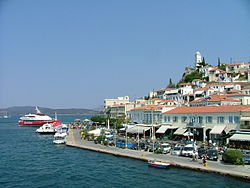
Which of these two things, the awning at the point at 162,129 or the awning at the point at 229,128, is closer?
the awning at the point at 229,128

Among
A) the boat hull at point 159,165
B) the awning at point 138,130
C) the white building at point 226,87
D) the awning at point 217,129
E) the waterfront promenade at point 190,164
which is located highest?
the white building at point 226,87

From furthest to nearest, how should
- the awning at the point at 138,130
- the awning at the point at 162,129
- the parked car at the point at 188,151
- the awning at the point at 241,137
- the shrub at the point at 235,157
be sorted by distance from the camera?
the awning at the point at 138,130 → the awning at the point at 162,129 → the awning at the point at 241,137 → the parked car at the point at 188,151 → the shrub at the point at 235,157

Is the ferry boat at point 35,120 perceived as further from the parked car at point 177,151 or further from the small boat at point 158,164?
the small boat at point 158,164

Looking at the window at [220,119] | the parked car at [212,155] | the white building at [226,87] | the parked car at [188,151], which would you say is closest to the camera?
the parked car at [212,155]

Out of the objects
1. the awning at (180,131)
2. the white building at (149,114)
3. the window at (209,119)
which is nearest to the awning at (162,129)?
the awning at (180,131)

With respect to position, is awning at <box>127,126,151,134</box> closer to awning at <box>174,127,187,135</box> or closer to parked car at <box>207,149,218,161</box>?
awning at <box>174,127,187,135</box>

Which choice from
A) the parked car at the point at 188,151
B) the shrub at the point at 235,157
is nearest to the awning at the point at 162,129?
the parked car at the point at 188,151

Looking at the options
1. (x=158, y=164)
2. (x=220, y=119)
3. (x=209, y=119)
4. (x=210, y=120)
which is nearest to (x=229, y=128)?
(x=220, y=119)

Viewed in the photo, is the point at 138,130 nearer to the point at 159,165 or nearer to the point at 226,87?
the point at 159,165

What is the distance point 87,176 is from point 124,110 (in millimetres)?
56520

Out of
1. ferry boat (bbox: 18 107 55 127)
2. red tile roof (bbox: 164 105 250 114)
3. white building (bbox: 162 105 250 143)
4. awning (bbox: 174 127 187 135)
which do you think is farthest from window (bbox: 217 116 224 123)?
ferry boat (bbox: 18 107 55 127)

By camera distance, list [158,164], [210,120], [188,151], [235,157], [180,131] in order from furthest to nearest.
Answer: [180,131], [210,120], [188,151], [158,164], [235,157]

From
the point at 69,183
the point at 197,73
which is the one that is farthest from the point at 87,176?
the point at 197,73

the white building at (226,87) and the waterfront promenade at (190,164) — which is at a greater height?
the white building at (226,87)
